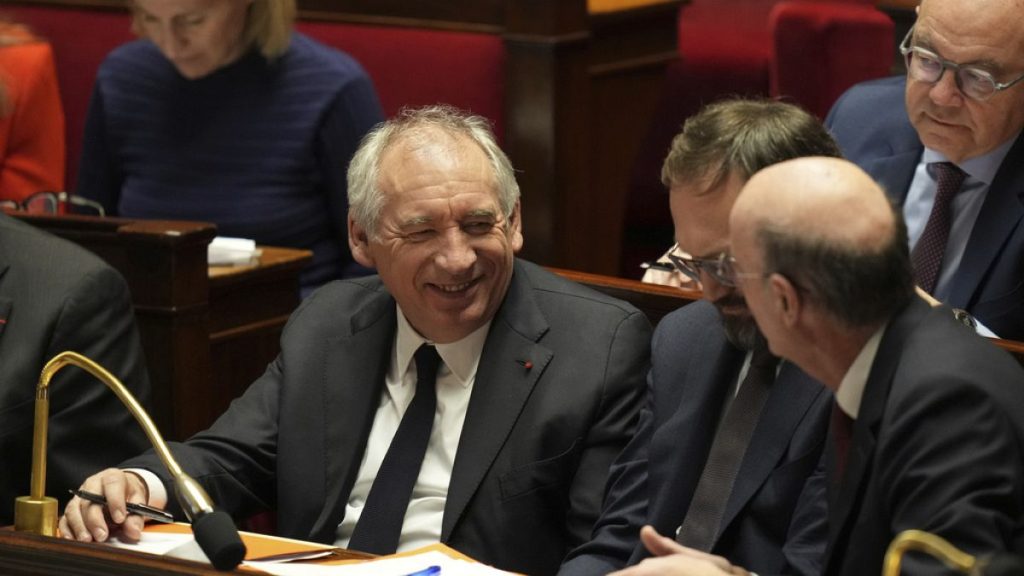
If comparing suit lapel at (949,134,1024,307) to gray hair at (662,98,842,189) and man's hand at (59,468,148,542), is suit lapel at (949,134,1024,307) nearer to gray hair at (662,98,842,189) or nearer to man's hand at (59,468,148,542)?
gray hair at (662,98,842,189)

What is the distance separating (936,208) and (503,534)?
1130 mm

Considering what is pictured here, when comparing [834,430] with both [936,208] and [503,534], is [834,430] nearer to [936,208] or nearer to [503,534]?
[503,534]

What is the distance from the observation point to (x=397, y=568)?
2389 mm

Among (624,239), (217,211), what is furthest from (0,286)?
(624,239)

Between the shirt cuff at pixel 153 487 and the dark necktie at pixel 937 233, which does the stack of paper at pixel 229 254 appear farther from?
the dark necktie at pixel 937 233

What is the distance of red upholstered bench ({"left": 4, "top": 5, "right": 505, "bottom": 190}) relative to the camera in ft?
16.2

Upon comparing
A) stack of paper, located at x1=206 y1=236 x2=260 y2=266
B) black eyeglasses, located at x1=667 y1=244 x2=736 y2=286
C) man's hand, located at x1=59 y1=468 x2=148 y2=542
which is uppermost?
black eyeglasses, located at x1=667 y1=244 x2=736 y2=286

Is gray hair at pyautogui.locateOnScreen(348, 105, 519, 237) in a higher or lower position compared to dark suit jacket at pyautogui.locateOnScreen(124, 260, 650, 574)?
higher

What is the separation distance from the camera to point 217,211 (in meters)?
4.49

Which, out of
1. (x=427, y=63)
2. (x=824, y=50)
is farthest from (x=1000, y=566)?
(x=824, y=50)

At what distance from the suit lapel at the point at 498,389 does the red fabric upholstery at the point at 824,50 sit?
8.78ft

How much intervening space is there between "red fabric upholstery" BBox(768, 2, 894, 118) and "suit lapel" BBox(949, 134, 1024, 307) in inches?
87.4

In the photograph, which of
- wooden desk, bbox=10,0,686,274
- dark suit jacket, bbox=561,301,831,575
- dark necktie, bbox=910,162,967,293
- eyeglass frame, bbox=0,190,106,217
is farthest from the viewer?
wooden desk, bbox=10,0,686,274

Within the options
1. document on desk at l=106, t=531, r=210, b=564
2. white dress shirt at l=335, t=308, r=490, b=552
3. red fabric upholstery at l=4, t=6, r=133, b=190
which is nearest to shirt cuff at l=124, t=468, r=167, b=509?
document on desk at l=106, t=531, r=210, b=564
